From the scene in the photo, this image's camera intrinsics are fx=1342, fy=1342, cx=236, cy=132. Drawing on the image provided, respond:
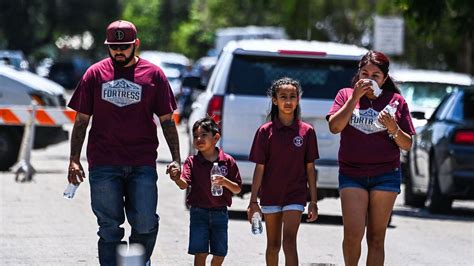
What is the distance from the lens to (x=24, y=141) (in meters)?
20.3

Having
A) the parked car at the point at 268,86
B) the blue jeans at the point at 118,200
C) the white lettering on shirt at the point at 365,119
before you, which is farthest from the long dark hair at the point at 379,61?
the parked car at the point at 268,86

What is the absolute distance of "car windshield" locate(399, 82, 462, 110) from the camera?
21.9 m

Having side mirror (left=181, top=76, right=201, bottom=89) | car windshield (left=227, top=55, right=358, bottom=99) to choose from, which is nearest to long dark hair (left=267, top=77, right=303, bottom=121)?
car windshield (left=227, top=55, right=358, bottom=99)

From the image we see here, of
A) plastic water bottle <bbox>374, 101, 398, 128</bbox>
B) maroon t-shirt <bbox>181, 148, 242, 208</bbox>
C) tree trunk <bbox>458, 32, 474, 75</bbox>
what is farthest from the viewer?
tree trunk <bbox>458, 32, 474, 75</bbox>

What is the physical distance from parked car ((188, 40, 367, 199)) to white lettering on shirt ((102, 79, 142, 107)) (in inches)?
213

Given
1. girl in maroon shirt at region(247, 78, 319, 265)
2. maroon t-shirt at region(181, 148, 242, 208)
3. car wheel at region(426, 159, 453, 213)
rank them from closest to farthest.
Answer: girl in maroon shirt at region(247, 78, 319, 265), maroon t-shirt at region(181, 148, 242, 208), car wheel at region(426, 159, 453, 213)

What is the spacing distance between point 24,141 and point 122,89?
38.0 feet

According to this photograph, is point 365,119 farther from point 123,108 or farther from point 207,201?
point 123,108

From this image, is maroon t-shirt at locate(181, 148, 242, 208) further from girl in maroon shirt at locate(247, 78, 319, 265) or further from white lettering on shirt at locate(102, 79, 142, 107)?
white lettering on shirt at locate(102, 79, 142, 107)

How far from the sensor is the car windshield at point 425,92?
71.7 feet

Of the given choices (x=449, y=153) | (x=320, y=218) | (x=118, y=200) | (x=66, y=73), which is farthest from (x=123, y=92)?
(x=66, y=73)

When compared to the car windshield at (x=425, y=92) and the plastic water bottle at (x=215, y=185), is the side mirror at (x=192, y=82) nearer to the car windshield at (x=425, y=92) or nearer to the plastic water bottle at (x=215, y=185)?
the car windshield at (x=425, y=92)

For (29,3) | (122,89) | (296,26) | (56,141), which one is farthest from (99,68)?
(29,3)

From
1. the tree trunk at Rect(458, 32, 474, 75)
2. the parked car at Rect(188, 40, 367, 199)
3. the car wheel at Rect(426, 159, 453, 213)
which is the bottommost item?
the tree trunk at Rect(458, 32, 474, 75)
